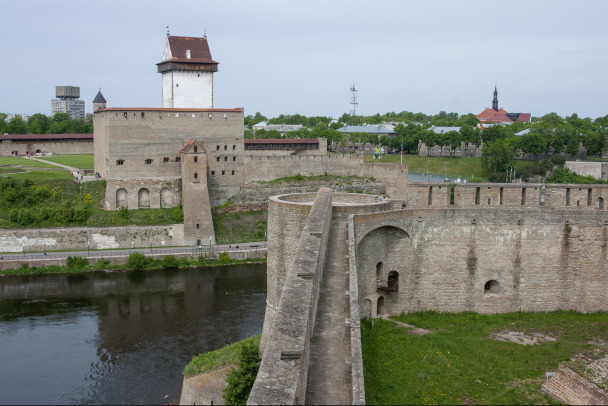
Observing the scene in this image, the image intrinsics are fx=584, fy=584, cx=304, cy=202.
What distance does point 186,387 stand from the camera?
54.7ft

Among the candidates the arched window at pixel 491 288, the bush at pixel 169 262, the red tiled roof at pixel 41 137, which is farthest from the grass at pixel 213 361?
the red tiled roof at pixel 41 137

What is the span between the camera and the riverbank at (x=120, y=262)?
3203 centimetres

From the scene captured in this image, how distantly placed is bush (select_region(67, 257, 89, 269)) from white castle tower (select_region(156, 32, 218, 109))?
16.6 meters

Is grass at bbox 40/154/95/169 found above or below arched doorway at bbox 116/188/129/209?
above

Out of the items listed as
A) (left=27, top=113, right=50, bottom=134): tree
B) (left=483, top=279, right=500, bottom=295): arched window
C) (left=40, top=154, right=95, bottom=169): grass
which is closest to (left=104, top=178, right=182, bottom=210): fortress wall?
(left=40, top=154, right=95, bottom=169): grass

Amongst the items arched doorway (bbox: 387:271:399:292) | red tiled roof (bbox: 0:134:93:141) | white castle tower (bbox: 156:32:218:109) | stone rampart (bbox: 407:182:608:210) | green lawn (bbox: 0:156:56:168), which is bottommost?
arched doorway (bbox: 387:271:399:292)

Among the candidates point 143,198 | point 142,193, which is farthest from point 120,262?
point 142,193

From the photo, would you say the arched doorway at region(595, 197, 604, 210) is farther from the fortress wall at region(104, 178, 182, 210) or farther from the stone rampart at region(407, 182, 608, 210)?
the fortress wall at region(104, 178, 182, 210)

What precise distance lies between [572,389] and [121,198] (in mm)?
32115

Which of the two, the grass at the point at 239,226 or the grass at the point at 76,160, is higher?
the grass at the point at 76,160

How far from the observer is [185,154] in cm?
3794

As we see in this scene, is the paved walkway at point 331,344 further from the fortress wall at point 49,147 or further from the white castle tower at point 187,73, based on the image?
the fortress wall at point 49,147

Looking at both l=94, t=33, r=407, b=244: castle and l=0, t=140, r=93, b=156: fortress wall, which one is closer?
l=94, t=33, r=407, b=244: castle

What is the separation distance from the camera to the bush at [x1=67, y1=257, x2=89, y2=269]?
107 feet
